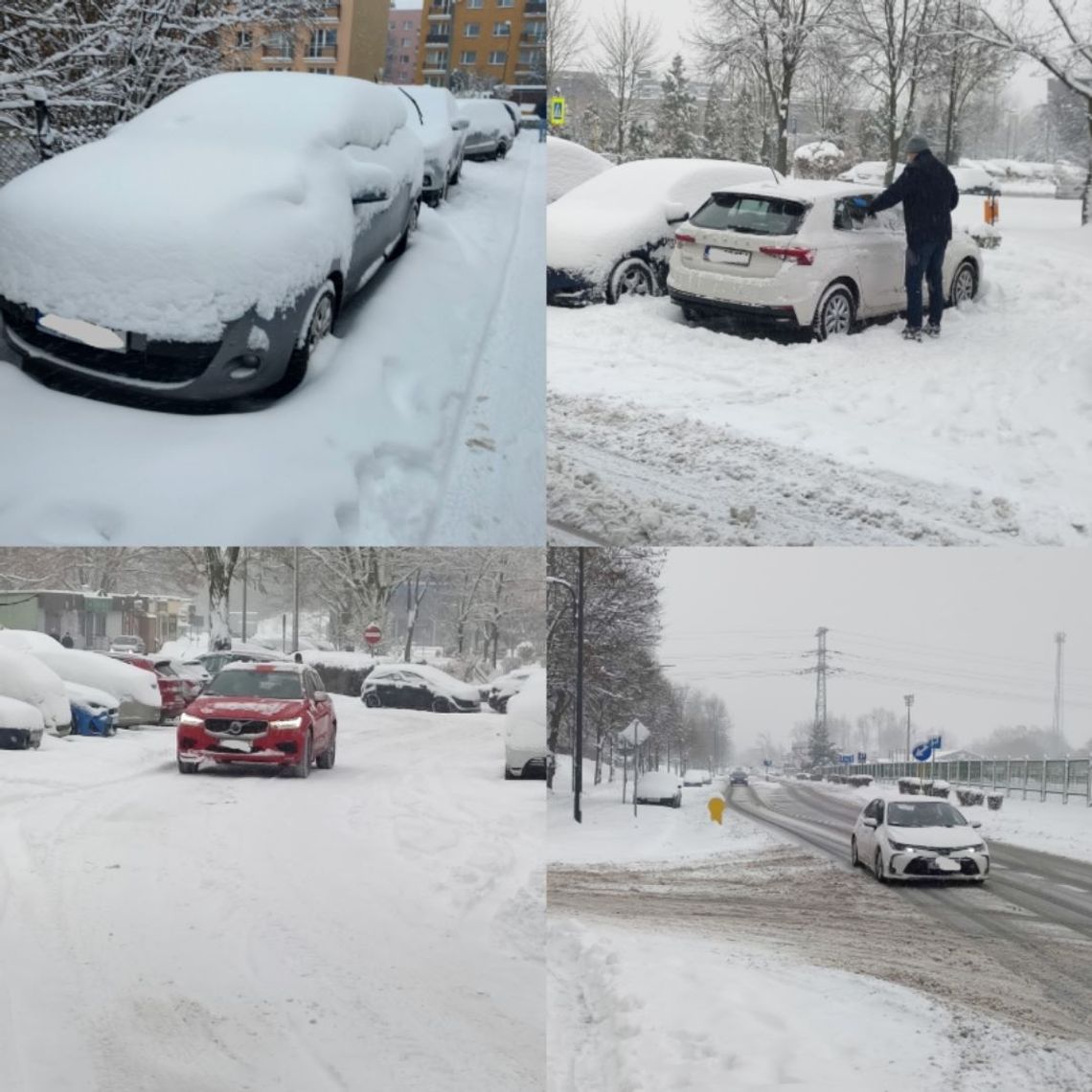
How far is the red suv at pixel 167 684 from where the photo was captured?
3.30 metres

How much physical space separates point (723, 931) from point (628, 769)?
47 cm

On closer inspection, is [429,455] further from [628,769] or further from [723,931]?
[723,931]

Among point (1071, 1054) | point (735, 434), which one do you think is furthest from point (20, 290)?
point (1071, 1054)

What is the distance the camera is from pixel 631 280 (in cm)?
313

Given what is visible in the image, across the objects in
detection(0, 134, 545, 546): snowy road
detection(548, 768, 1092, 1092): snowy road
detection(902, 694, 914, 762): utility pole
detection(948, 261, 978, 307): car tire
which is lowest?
detection(548, 768, 1092, 1092): snowy road

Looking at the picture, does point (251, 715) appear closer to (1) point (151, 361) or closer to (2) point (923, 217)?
(1) point (151, 361)

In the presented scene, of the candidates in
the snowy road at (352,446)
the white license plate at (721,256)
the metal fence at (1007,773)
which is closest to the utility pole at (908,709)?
Answer: the metal fence at (1007,773)

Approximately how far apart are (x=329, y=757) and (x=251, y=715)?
0.79 ft

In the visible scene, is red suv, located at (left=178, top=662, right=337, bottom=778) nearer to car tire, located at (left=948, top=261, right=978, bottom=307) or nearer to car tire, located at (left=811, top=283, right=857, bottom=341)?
car tire, located at (left=811, top=283, right=857, bottom=341)

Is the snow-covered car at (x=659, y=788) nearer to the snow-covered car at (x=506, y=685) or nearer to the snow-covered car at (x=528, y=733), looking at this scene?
the snow-covered car at (x=528, y=733)

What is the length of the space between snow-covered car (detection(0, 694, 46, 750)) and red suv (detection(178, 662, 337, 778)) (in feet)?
1.22

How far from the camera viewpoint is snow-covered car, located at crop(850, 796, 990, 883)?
314 cm

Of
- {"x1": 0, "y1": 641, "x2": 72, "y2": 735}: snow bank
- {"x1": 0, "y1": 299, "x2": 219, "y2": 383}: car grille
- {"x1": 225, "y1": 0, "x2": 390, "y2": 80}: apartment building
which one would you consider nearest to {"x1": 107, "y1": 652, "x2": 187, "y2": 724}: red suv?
{"x1": 0, "y1": 641, "x2": 72, "y2": 735}: snow bank

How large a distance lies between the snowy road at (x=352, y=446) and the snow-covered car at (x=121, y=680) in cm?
52
